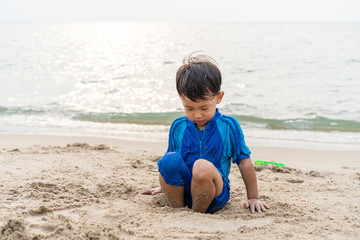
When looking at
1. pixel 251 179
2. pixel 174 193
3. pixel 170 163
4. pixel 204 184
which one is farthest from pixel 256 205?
pixel 170 163

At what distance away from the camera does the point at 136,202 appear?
108 inches

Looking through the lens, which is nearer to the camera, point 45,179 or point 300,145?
point 45,179

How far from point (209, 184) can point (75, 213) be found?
35.7 inches

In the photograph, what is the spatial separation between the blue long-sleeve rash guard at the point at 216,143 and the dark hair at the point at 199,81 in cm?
27

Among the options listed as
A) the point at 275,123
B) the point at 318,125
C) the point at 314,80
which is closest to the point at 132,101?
the point at 275,123

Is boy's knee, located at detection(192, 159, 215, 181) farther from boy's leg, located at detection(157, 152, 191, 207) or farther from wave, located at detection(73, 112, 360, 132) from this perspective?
wave, located at detection(73, 112, 360, 132)

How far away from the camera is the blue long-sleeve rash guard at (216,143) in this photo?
8.40 feet

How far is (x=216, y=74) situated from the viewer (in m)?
2.44

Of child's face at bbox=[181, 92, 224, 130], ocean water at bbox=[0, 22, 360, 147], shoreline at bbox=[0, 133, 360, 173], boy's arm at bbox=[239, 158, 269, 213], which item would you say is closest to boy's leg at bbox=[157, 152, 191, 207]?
child's face at bbox=[181, 92, 224, 130]

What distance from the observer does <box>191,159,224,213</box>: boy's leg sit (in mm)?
2344

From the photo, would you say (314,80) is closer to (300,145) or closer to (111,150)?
(300,145)

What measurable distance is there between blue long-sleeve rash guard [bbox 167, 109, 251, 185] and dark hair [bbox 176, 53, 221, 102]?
0.27 m

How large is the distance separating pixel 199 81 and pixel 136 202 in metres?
1.07

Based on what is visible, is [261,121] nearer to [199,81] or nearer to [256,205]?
[256,205]
